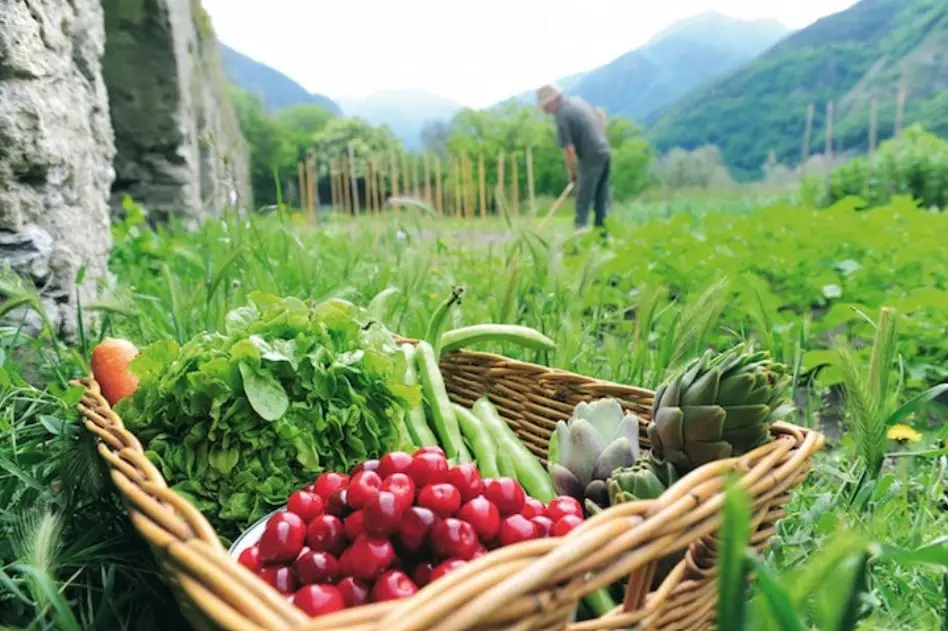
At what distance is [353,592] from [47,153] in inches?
59.1

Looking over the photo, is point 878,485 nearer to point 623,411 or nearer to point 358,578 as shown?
point 623,411

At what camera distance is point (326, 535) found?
889mm

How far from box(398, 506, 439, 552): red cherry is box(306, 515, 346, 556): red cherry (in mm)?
82

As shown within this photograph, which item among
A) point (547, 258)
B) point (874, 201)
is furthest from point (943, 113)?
point (547, 258)

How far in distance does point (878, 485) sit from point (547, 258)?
1197 mm

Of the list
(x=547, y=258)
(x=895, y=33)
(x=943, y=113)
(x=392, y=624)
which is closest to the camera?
(x=392, y=624)

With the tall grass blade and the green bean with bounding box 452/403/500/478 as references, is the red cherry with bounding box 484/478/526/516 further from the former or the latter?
the tall grass blade

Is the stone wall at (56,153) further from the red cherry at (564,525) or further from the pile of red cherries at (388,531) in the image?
the red cherry at (564,525)

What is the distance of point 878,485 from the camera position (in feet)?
4.14

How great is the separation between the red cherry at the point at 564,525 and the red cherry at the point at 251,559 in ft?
1.23

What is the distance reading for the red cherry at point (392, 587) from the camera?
78cm

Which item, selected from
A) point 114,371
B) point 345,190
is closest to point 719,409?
point 114,371

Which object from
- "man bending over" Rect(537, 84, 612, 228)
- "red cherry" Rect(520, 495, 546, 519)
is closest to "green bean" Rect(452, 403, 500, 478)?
"red cherry" Rect(520, 495, 546, 519)

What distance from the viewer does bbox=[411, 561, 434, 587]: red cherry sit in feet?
2.79
